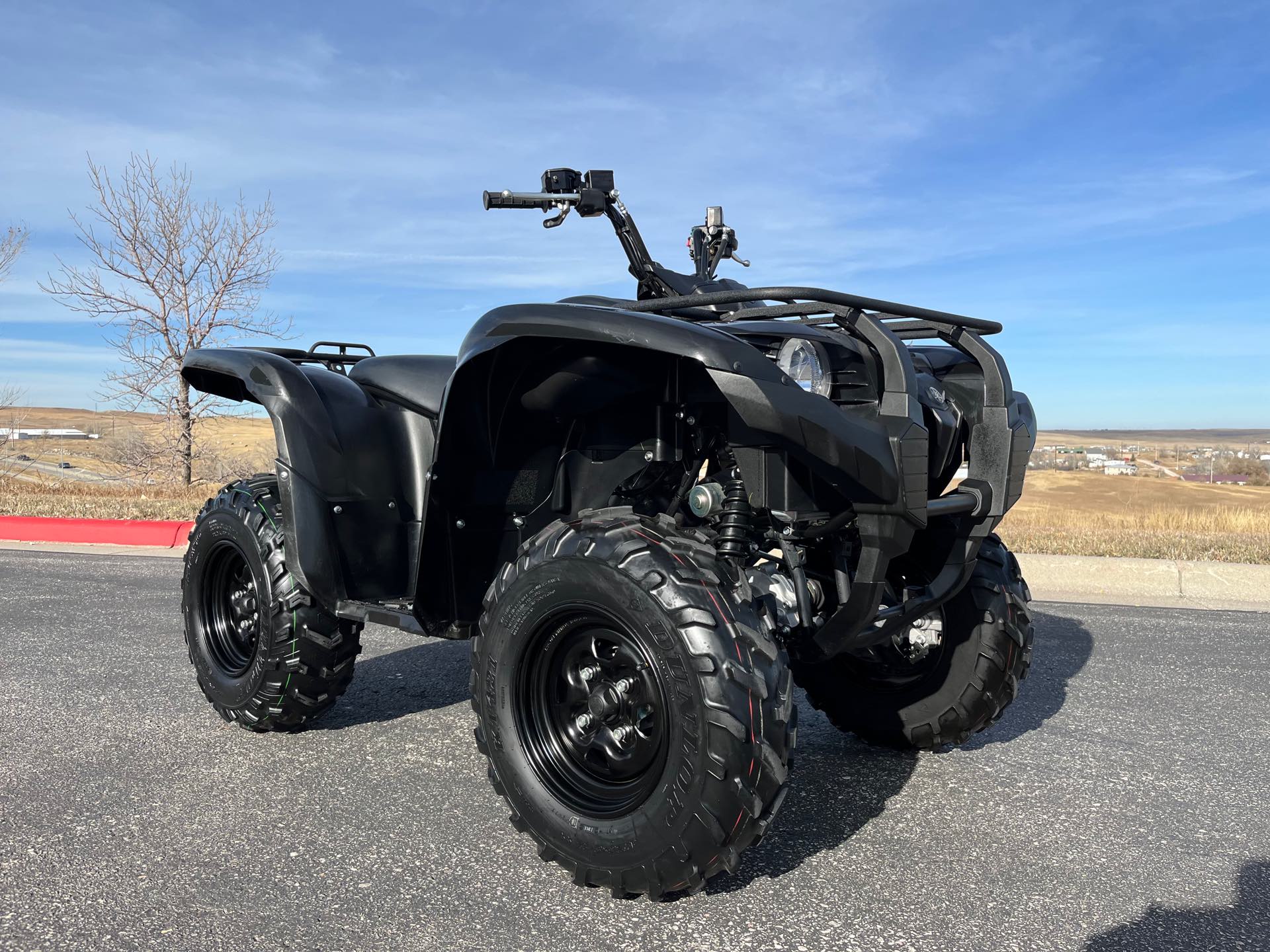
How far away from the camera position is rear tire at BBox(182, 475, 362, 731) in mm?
4070

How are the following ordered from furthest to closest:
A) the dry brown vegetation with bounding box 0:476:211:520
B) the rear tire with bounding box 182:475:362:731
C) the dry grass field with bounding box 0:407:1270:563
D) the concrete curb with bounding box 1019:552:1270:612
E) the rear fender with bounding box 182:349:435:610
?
the dry brown vegetation with bounding box 0:476:211:520 < the dry grass field with bounding box 0:407:1270:563 < the concrete curb with bounding box 1019:552:1270:612 < the rear tire with bounding box 182:475:362:731 < the rear fender with bounding box 182:349:435:610

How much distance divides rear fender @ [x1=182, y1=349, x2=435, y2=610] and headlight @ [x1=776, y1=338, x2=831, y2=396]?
5.75 ft

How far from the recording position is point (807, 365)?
2.92m

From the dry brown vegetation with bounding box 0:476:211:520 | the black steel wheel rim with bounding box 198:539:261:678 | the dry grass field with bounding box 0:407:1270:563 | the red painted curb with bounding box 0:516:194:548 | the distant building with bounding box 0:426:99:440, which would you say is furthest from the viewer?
the distant building with bounding box 0:426:99:440

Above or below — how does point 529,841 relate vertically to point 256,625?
below

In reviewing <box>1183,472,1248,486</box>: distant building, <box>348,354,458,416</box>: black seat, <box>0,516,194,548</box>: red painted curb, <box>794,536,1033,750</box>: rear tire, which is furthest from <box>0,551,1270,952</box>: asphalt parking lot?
<box>1183,472,1248,486</box>: distant building

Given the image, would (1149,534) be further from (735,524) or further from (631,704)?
(631,704)

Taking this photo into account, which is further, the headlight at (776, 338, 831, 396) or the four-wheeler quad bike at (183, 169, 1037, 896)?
the headlight at (776, 338, 831, 396)

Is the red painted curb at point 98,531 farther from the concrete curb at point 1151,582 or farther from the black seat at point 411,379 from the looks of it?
the concrete curb at point 1151,582

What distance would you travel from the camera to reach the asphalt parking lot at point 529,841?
8.76 ft

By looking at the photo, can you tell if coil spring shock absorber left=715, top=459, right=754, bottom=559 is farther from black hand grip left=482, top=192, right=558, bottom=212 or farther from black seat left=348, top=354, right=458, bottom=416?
black hand grip left=482, top=192, right=558, bottom=212

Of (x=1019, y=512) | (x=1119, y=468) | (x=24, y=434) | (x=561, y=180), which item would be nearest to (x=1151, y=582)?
(x=561, y=180)

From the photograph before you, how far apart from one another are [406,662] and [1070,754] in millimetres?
3415

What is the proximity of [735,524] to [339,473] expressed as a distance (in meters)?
1.72
